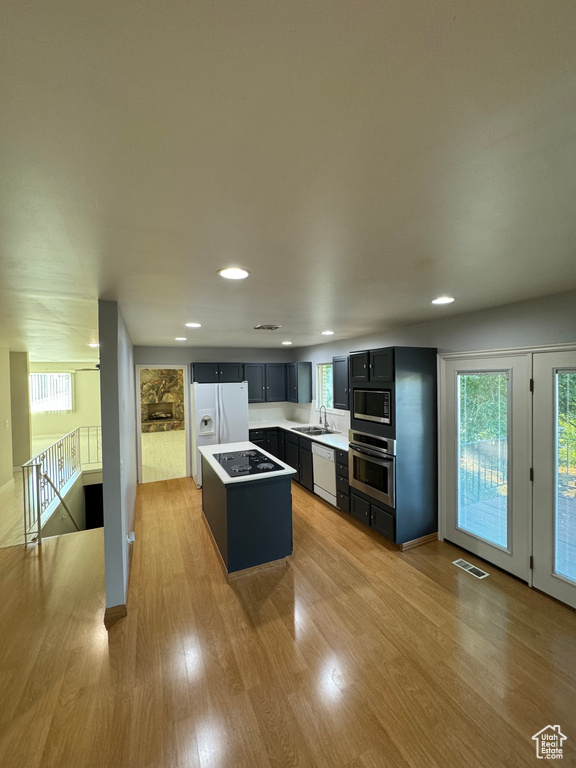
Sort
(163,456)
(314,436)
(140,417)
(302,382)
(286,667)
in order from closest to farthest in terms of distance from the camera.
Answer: (286,667)
(314,436)
(140,417)
(302,382)
(163,456)

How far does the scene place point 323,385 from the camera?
599 centimetres

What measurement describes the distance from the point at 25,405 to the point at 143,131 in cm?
781

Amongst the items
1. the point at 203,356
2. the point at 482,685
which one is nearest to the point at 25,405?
the point at 203,356

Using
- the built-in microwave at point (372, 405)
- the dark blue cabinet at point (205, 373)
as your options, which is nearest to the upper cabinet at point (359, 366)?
the built-in microwave at point (372, 405)

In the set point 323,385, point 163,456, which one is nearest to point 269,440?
point 323,385

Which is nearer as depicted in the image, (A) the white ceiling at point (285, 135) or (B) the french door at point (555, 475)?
(A) the white ceiling at point (285, 135)

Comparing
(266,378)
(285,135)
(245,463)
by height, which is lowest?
(245,463)

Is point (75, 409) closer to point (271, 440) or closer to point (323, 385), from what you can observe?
point (271, 440)

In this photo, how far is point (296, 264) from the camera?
5.61ft

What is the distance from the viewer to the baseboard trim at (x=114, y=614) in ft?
7.96

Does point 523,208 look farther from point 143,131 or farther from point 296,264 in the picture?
point 143,131

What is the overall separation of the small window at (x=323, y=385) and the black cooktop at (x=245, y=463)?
2256 millimetres

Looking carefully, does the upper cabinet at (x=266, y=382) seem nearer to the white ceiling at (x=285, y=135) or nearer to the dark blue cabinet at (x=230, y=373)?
the dark blue cabinet at (x=230, y=373)

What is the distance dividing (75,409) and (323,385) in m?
8.58
